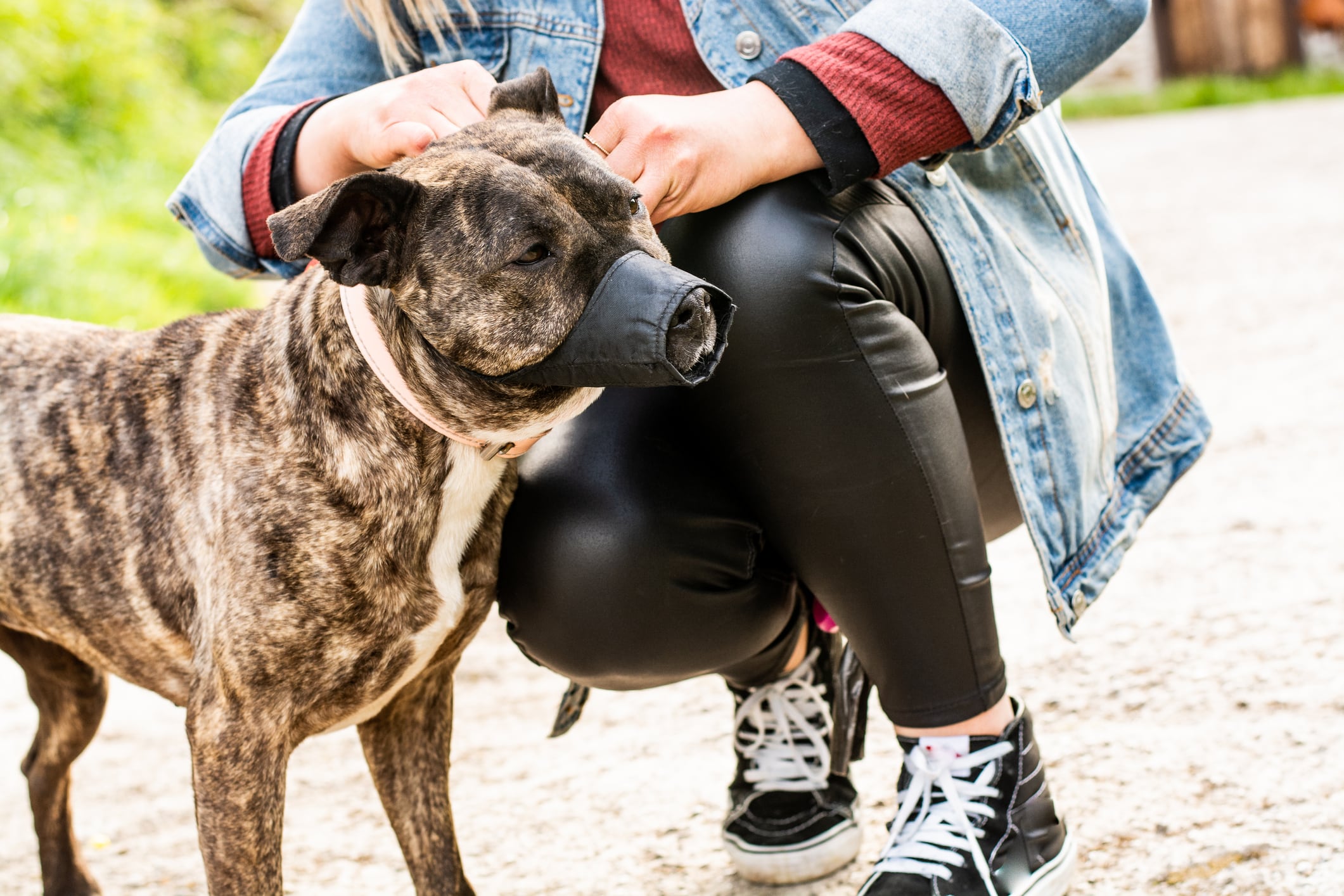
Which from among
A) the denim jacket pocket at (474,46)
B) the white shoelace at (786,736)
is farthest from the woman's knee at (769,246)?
the white shoelace at (786,736)

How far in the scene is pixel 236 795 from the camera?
5.98 feet

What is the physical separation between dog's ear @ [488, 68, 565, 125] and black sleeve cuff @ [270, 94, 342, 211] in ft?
1.13

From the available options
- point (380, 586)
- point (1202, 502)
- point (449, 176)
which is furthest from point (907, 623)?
point (1202, 502)

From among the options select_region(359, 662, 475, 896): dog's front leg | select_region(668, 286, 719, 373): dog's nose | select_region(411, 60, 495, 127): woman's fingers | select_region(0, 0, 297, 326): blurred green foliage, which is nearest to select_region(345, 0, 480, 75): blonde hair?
select_region(411, 60, 495, 127): woman's fingers

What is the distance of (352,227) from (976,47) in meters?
0.88

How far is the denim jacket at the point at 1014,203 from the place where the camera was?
6.19 ft

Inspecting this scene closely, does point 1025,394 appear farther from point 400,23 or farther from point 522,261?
point 400,23

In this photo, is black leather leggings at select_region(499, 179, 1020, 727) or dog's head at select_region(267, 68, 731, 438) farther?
black leather leggings at select_region(499, 179, 1020, 727)

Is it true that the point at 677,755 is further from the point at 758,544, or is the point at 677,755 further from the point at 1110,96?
the point at 1110,96

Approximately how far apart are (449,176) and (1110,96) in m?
17.2

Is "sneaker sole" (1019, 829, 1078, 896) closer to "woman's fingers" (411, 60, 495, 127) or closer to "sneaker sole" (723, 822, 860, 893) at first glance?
"sneaker sole" (723, 822, 860, 893)

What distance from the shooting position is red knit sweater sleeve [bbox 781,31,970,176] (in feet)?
6.01

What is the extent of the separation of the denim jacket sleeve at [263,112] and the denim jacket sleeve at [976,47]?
912 millimetres

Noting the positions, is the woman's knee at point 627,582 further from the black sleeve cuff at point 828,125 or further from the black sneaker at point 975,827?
the black sleeve cuff at point 828,125
